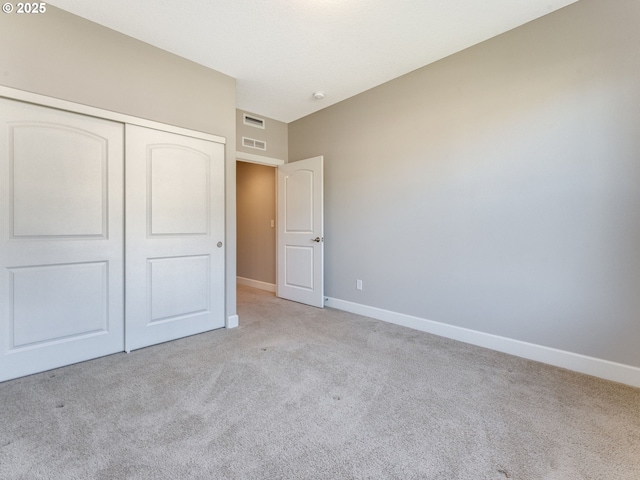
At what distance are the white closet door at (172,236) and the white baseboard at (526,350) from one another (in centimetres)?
199

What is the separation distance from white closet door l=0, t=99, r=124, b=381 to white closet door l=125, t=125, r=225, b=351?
0.10m

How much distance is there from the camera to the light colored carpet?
4.33ft

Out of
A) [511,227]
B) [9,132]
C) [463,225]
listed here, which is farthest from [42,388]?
[511,227]

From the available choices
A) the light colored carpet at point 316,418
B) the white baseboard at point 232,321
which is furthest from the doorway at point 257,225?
the light colored carpet at point 316,418

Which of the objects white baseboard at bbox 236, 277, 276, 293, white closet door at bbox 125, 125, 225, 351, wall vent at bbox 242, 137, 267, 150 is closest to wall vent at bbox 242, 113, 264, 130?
wall vent at bbox 242, 137, 267, 150

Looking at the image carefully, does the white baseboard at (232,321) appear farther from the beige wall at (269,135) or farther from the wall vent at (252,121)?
the wall vent at (252,121)

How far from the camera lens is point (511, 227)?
2.51m

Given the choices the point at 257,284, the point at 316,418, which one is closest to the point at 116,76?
the point at 316,418

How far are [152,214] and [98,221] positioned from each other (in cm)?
41

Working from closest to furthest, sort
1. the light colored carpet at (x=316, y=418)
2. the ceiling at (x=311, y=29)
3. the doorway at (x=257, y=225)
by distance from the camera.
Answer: the light colored carpet at (x=316, y=418)
the ceiling at (x=311, y=29)
the doorway at (x=257, y=225)

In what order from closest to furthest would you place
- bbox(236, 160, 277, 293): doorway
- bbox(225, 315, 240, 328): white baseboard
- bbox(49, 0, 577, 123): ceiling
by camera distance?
bbox(49, 0, 577, 123): ceiling
bbox(225, 315, 240, 328): white baseboard
bbox(236, 160, 277, 293): doorway

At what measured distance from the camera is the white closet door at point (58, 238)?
6.74 ft

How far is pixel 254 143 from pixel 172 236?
196 cm

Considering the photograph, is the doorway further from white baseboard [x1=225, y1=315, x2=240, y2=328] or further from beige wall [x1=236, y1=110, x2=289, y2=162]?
white baseboard [x1=225, y1=315, x2=240, y2=328]
